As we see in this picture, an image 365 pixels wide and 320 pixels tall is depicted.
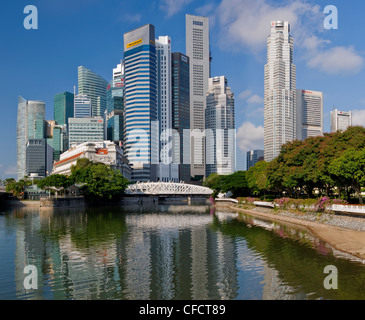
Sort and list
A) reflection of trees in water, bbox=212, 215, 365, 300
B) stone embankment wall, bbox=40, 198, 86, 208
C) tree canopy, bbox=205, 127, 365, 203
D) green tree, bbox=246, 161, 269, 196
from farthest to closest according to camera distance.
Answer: stone embankment wall, bbox=40, 198, 86, 208 → green tree, bbox=246, 161, 269, 196 → tree canopy, bbox=205, 127, 365, 203 → reflection of trees in water, bbox=212, 215, 365, 300

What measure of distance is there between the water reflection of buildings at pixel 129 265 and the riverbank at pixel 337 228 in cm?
1260

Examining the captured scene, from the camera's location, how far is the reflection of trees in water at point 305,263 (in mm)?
26016

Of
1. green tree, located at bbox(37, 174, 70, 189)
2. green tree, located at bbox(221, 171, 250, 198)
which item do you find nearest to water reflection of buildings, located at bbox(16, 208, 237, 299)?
green tree, located at bbox(37, 174, 70, 189)

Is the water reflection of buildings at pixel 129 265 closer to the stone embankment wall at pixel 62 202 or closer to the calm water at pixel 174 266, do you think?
the calm water at pixel 174 266

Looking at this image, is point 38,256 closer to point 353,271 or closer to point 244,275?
point 244,275

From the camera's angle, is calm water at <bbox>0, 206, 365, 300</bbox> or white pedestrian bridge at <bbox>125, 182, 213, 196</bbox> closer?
calm water at <bbox>0, 206, 365, 300</bbox>

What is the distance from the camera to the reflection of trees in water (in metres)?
26.0

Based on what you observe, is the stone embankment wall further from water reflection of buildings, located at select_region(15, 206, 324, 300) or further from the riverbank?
the riverbank

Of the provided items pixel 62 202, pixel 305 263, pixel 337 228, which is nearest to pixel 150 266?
pixel 305 263

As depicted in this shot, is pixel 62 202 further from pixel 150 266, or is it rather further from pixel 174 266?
pixel 174 266

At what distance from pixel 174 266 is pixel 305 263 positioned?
1263 centimetres

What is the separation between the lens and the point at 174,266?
3369cm

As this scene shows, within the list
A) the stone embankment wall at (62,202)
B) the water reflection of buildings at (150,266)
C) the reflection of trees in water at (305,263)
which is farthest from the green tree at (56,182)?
the reflection of trees in water at (305,263)

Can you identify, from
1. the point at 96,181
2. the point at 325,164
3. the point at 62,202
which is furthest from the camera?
the point at 96,181
